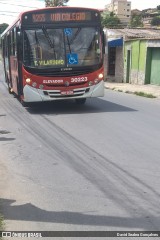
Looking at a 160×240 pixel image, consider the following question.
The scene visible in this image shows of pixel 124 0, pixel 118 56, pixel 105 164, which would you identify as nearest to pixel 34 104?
pixel 105 164

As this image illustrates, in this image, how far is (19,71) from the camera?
13.0 meters

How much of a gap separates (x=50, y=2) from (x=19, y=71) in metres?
37.9

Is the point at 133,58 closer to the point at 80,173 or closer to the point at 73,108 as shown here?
the point at 73,108

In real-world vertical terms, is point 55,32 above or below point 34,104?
above

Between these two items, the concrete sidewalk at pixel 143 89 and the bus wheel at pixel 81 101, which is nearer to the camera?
the bus wheel at pixel 81 101

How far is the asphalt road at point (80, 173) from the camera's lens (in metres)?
4.44

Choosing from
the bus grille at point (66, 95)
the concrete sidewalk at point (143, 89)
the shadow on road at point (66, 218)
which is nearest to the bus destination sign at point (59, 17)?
the bus grille at point (66, 95)

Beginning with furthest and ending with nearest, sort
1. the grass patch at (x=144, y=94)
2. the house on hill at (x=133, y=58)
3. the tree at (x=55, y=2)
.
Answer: the tree at (x=55, y=2)
the house on hill at (x=133, y=58)
the grass patch at (x=144, y=94)

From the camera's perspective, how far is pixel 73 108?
45.5 feet

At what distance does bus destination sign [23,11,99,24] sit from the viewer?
12.3 metres

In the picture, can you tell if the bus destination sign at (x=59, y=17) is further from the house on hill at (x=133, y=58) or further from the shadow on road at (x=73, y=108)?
the house on hill at (x=133, y=58)

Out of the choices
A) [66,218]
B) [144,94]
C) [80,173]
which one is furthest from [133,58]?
[66,218]

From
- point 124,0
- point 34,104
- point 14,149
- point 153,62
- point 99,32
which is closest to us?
point 14,149

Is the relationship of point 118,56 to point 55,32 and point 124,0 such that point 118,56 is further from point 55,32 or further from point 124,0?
point 124,0
